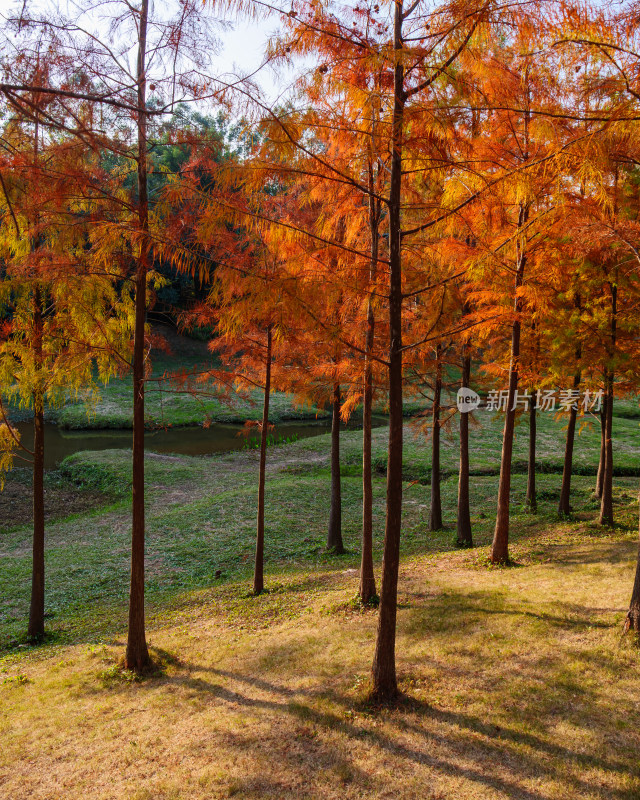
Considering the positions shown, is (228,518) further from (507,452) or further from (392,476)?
(392,476)

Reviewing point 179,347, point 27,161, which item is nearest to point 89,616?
point 27,161

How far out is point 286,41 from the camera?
5.73 metres

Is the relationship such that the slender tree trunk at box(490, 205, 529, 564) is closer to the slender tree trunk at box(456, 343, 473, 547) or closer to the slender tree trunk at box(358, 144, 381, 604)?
the slender tree trunk at box(456, 343, 473, 547)

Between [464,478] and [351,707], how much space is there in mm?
8240

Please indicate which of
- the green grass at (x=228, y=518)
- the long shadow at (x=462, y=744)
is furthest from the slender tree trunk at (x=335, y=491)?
the long shadow at (x=462, y=744)

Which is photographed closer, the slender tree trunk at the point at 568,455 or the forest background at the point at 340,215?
the forest background at the point at 340,215

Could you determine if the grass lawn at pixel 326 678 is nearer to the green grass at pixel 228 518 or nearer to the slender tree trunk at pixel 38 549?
the green grass at pixel 228 518

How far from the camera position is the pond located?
29.0 meters

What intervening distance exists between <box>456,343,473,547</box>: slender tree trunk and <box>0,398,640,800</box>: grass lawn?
0.52m

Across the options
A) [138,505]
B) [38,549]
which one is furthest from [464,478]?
[38,549]

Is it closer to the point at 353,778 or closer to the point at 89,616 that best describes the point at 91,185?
the point at 353,778

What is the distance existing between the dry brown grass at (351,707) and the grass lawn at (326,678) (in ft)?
0.08

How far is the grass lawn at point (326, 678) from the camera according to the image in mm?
5109

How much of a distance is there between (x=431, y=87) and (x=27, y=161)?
4612mm
